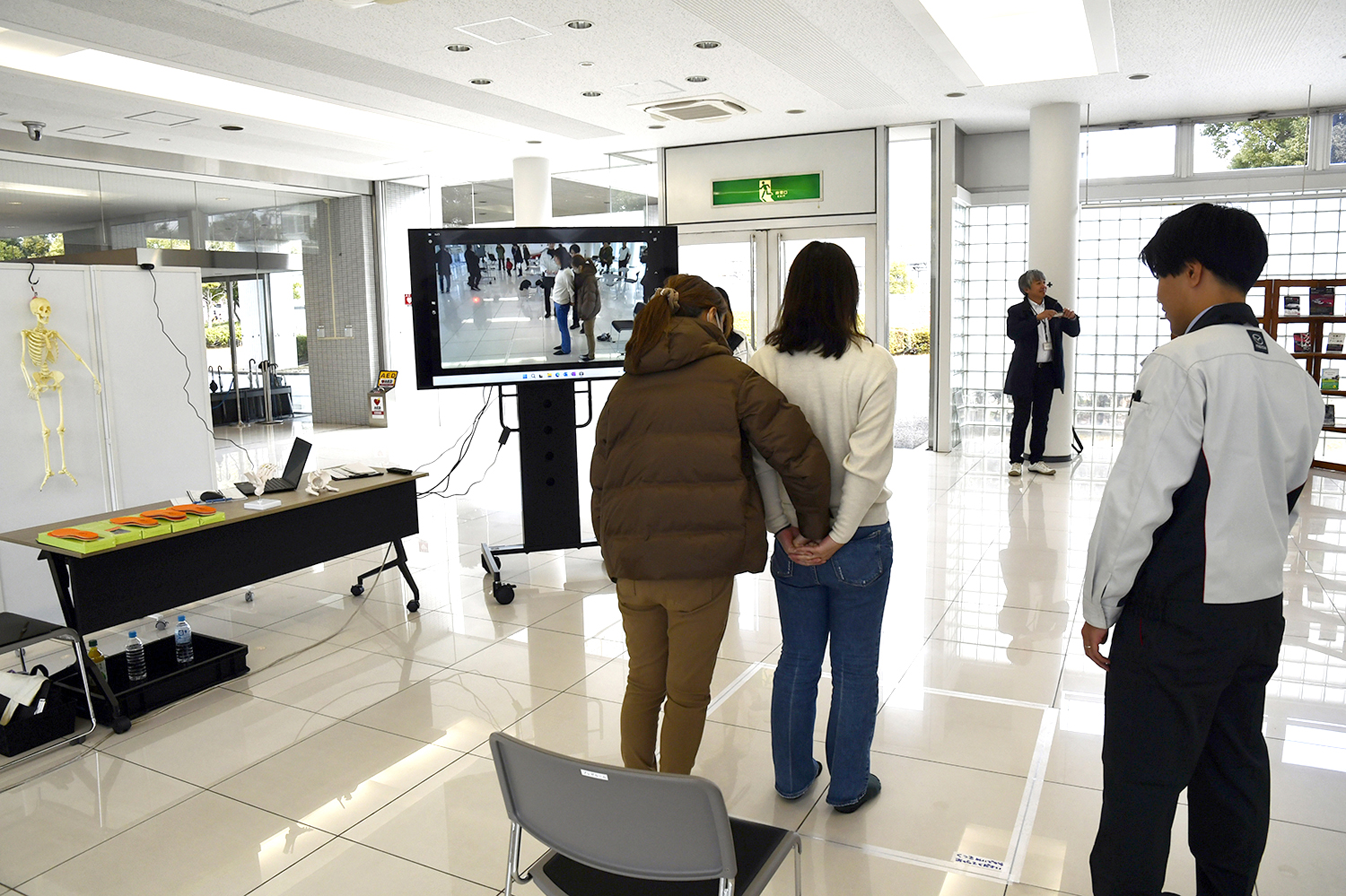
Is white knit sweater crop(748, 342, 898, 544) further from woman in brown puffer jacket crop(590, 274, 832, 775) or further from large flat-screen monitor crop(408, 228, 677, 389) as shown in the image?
large flat-screen monitor crop(408, 228, 677, 389)

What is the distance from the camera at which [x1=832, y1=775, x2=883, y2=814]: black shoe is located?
2926 millimetres

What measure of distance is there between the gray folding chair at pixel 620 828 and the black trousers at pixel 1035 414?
7.45 m

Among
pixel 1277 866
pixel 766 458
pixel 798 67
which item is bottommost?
pixel 1277 866

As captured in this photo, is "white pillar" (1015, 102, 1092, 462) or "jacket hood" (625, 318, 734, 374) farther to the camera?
"white pillar" (1015, 102, 1092, 462)

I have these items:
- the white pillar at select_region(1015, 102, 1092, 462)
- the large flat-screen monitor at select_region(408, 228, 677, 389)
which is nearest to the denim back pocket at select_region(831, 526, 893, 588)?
the large flat-screen monitor at select_region(408, 228, 677, 389)

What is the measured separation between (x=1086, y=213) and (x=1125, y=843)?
952 centimetres

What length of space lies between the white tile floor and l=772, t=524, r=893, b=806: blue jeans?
17 centimetres

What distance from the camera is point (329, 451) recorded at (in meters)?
10.8

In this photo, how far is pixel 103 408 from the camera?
5.36 meters

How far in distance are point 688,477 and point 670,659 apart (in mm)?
550

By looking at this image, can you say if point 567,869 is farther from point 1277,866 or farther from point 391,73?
point 391,73

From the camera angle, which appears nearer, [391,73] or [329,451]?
[391,73]

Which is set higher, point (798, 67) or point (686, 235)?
point (798, 67)

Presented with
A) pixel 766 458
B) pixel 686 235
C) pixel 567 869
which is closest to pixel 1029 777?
pixel 766 458
